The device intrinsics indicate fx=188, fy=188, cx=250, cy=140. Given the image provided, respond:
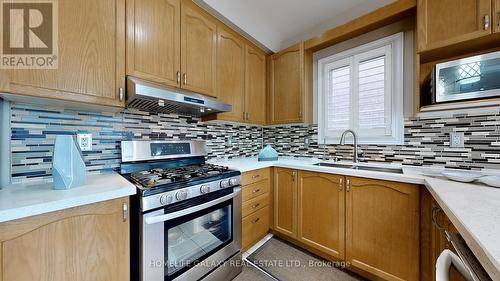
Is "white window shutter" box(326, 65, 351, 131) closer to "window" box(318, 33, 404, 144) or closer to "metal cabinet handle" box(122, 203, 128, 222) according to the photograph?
"window" box(318, 33, 404, 144)

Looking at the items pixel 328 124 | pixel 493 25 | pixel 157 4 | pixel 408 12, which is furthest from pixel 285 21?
pixel 493 25

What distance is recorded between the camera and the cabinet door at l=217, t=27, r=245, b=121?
192cm

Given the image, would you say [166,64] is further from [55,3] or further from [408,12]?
[408,12]

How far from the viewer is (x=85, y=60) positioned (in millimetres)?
1072

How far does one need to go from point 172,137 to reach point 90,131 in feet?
2.02

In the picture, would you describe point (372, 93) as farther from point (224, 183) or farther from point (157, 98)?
point (157, 98)

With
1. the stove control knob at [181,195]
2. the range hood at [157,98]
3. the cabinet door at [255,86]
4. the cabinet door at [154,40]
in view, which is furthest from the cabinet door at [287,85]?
the stove control knob at [181,195]

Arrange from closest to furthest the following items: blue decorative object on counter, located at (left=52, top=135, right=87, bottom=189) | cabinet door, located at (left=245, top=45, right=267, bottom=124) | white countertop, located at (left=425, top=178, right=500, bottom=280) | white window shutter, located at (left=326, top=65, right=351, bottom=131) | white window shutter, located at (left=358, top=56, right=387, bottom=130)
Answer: white countertop, located at (left=425, top=178, right=500, bottom=280) → blue decorative object on counter, located at (left=52, top=135, right=87, bottom=189) → white window shutter, located at (left=358, top=56, right=387, bottom=130) → white window shutter, located at (left=326, top=65, right=351, bottom=131) → cabinet door, located at (left=245, top=45, right=267, bottom=124)

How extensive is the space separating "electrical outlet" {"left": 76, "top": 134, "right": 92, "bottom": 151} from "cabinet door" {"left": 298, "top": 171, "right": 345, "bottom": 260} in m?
1.72

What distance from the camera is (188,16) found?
162cm

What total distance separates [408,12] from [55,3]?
2.46 metres

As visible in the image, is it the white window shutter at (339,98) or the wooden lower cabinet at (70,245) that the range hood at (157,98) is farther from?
the white window shutter at (339,98)

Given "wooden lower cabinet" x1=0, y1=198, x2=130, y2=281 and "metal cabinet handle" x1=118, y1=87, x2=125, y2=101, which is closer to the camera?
"wooden lower cabinet" x1=0, y1=198, x2=130, y2=281

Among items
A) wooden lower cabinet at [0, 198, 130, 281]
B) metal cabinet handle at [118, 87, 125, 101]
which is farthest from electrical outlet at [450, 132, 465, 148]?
metal cabinet handle at [118, 87, 125, 101]
